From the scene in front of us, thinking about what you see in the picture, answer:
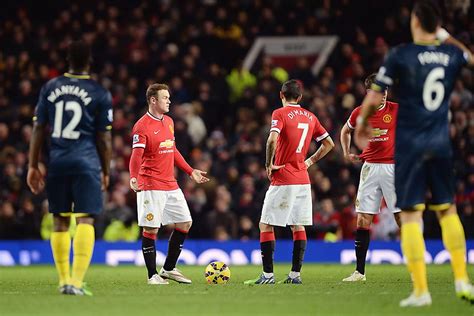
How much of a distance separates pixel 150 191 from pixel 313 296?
328 centimetres

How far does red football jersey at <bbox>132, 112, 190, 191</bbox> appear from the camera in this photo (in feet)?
41.6

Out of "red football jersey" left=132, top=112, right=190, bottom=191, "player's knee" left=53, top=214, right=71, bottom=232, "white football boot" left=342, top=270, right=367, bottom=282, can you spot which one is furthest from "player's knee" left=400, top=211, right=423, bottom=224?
"red football jersey" left=132, top=112, right=190, bottom=191

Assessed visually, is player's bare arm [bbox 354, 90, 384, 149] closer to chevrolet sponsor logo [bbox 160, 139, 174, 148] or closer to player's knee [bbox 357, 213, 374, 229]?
player's knee [bbox 357, 213, 374, 229]

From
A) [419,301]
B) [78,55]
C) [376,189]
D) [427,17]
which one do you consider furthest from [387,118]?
[78,55]

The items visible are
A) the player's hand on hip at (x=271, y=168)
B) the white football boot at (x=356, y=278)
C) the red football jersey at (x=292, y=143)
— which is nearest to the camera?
the player's hand on hip at (x=271, y=168)

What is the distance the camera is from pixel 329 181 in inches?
832

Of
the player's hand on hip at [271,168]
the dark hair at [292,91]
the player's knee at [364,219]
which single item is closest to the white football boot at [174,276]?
the player's hand on hip at [271,168]

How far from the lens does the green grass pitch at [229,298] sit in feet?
28.4

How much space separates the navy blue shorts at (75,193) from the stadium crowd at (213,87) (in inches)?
390

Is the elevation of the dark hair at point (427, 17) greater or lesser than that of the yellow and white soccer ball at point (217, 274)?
greater

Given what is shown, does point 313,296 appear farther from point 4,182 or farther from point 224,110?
point 224,110

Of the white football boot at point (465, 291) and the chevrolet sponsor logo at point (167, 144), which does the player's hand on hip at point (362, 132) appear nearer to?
the white football boot at point (465, 291)

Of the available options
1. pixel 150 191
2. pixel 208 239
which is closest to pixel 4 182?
pixel 208 239

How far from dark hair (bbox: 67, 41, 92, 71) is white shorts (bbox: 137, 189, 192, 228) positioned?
2.91 metres
